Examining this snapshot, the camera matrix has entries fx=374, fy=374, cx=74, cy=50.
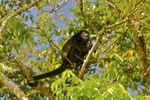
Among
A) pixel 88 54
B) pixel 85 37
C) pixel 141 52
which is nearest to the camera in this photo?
pixel 88 54

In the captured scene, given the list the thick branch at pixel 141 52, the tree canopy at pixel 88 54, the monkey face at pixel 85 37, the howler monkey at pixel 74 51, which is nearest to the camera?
the tree canopy at pixel 88 54

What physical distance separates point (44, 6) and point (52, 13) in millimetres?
1012

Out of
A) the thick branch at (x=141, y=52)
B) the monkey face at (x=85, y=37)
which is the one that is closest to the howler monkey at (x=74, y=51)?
the monkey face at (x=85, y=37)

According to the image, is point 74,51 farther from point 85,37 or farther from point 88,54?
point 88,54

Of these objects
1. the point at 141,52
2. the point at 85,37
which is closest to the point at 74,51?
the point at 85,37

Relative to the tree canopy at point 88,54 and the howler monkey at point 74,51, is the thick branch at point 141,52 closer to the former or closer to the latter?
the tree canopy at point 88,54

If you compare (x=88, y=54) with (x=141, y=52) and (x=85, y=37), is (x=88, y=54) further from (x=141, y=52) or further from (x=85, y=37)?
(x=85, y=37)

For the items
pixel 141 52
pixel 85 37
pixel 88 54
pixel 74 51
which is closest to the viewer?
pixel 88 54

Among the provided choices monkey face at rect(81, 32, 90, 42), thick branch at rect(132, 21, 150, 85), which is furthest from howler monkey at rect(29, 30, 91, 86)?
thick branch at rect(132, 21, 150, 85)

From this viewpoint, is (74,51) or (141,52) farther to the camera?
(74,51)

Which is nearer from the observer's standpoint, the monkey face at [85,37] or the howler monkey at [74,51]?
the howler monkey at [74,51]

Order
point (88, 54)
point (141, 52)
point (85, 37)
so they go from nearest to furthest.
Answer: point (88, 54)
point (141, 52)
point (85, 37)

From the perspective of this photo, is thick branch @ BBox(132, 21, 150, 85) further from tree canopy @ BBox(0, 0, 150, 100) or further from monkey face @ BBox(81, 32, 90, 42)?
monkey face @ BBox(81, 32, 90, 42)

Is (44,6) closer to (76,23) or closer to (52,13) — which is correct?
(52,13)
